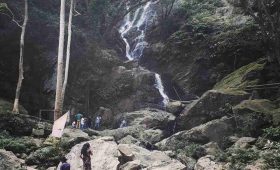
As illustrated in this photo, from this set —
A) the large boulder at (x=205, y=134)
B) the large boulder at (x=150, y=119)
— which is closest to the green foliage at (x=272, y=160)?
the large boulder at (x=205, y=134)

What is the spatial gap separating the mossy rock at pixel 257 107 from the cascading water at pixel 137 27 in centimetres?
1678

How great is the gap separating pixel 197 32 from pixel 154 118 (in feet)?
39.5

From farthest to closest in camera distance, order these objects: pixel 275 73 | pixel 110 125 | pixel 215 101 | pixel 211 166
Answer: pixel 110 125, pixel 275 73, pixel 215 101, pixel 211 166

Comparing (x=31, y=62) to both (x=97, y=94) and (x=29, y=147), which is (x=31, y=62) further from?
(x=29, y=147)

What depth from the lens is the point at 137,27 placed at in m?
38.9

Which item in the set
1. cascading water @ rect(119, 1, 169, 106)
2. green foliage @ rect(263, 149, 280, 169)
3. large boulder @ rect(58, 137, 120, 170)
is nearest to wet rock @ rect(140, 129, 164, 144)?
large boulder @ rect(58, 137, 120, 170)

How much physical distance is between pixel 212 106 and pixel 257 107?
2.79 metres

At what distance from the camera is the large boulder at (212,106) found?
21172 mm

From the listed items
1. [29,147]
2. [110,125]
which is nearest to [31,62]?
[110,125]

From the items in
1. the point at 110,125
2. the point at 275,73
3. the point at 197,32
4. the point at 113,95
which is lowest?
the point at 110,125

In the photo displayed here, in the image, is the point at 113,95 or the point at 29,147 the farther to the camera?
the point at 113,95

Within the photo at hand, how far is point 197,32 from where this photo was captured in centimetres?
3306

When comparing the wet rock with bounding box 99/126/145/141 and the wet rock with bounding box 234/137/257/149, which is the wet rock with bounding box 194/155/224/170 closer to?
the wet rock with bounding box 234/137/257/149

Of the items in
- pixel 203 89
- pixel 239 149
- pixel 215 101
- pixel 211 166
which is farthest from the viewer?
pixel 203 89
